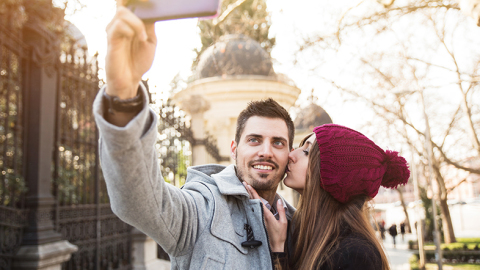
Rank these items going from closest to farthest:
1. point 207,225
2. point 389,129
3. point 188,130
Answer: point 207,225, point 188,130, point 389,129

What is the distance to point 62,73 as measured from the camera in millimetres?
4711

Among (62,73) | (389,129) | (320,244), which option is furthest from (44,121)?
(389,129)

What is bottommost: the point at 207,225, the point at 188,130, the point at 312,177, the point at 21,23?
the point at 207,225

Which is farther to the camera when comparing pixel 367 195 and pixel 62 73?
pixel 62 73

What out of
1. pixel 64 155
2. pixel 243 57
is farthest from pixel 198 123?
pixel 64 155

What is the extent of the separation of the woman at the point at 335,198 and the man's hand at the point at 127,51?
126cm

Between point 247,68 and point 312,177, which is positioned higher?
point 247,68

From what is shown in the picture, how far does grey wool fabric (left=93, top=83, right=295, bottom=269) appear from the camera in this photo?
1338mm

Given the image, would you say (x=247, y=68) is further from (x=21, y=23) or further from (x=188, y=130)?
(x=21, y=23)

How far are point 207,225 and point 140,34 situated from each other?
1096mm

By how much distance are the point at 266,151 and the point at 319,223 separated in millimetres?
589

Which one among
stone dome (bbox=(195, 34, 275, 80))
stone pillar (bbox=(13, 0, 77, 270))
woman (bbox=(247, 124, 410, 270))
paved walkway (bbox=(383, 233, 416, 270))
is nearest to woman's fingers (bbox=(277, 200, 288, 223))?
woman (bbox=(247, 124, 410, 270))

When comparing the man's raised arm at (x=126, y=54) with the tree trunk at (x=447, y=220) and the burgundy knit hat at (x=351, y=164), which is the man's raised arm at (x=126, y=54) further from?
the tree trunk at (x=447, y=220)

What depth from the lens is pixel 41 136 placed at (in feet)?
13.6
